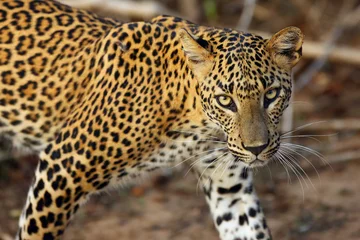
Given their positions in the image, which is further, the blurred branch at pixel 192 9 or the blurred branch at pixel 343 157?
the blurred branch at pixel 192 9

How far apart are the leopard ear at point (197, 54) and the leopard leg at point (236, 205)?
3.55ft

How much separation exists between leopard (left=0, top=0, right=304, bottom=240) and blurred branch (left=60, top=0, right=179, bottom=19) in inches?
129

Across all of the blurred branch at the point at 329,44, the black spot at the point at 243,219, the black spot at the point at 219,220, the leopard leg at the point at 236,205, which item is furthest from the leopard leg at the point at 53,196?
the blurred branch at the point at 329,44


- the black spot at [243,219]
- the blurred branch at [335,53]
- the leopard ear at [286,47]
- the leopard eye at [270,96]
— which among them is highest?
the leopard ear at [286,47]

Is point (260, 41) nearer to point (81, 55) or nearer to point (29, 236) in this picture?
point (81, 55)

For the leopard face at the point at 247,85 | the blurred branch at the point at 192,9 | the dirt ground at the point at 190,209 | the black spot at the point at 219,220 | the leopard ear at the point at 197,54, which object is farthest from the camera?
the blurred branch at the point at 192,9

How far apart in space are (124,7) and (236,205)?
14.9 feet

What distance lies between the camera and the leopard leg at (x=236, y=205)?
7031 mm

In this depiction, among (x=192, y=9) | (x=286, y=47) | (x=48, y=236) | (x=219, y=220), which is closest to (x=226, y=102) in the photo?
(x=286, y=47)

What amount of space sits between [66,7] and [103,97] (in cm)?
122

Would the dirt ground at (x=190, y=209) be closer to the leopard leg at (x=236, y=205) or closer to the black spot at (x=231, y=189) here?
the leopard leg at (x=236, y=205)

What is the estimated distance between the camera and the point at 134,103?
6566mm

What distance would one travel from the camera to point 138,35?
670cm

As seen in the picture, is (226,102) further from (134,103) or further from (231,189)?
(231,189)
